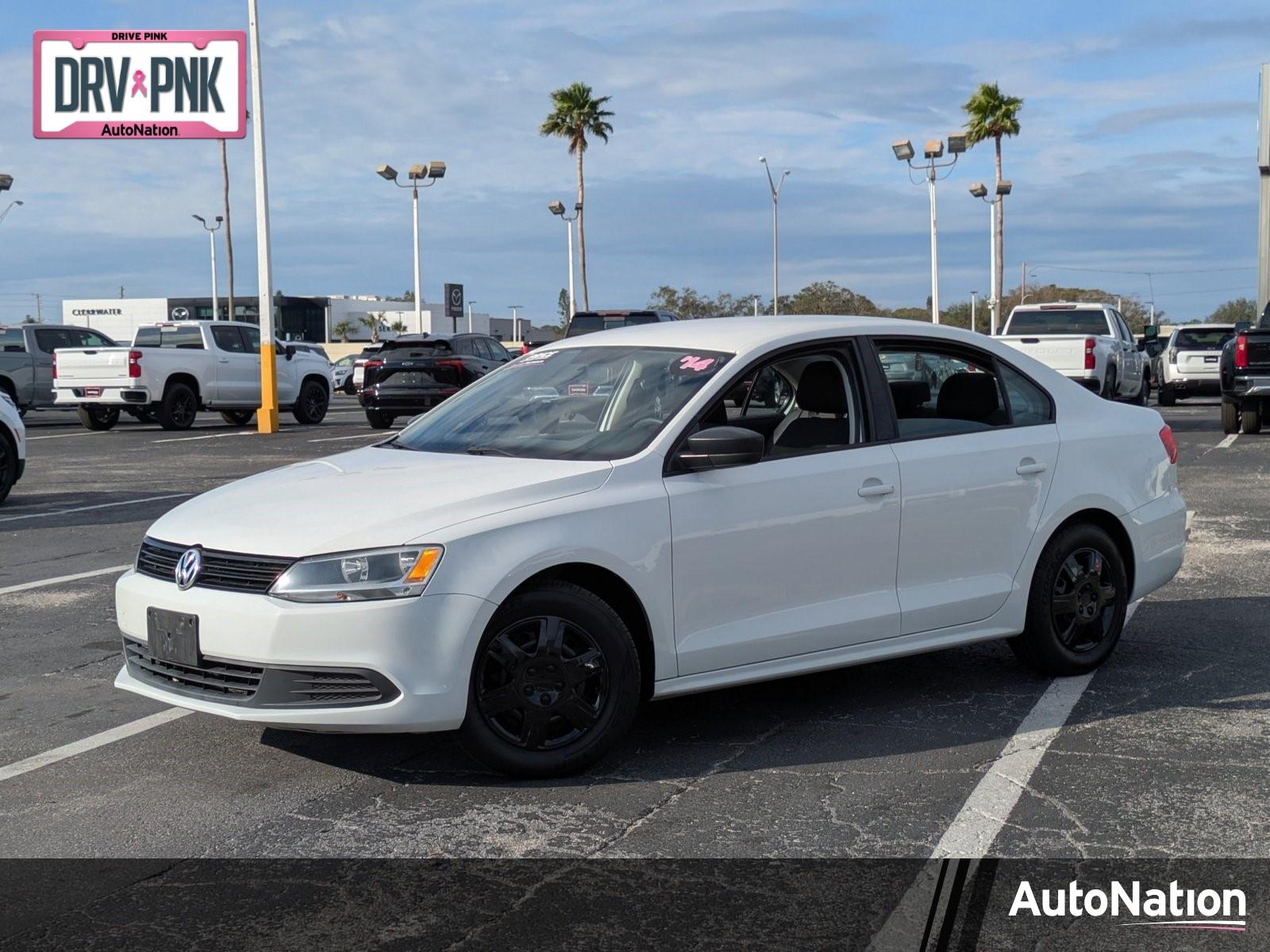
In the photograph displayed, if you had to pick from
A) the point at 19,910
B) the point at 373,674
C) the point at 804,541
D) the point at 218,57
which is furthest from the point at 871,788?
the point at 218,57

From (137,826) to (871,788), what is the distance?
2316 millimetres

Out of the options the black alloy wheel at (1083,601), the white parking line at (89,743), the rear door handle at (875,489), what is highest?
the rear door handle at (875,489)

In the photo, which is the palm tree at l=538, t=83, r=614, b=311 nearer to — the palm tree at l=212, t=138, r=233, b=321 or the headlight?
the palm tree at l=212, t=138, r=233, b=321

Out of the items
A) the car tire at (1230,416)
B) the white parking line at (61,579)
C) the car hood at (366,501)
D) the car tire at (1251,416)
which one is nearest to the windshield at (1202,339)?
the car tire at (1230,416)

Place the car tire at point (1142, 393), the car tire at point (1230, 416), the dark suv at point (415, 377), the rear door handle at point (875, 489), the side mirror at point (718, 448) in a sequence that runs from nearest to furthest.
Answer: the side mirror at point (718, 448) → the rear door handle at point (875, 489) → the car tire at point (1230, 416) → the dark suv at point (415, 377) → the car tire at point (1142, 393)

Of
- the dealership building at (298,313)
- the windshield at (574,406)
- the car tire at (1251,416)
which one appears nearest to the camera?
the windshield at (574,406)

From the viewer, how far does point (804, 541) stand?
556 centimetres

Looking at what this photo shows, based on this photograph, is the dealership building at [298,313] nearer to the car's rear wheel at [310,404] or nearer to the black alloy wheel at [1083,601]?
the car's rear wheel at [310,404]

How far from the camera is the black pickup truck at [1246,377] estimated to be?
20.5 metres

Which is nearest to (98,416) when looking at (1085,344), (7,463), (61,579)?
(7,463)

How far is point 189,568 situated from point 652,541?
1.54m

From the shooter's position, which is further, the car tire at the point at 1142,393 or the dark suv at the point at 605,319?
the dark suv at the point at 605,319

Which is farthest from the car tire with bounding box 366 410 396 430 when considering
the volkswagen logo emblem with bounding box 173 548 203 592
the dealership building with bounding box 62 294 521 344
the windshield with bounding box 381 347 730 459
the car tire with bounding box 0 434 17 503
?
the dealership building with bounding box 62 294 521 344

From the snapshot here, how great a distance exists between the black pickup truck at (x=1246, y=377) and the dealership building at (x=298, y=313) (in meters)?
99.1
